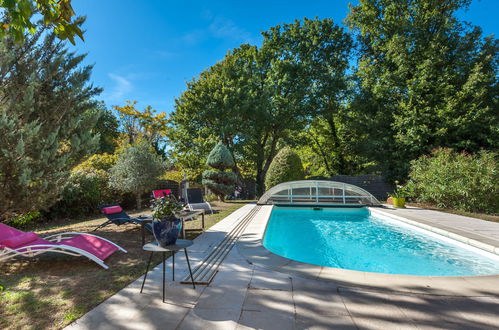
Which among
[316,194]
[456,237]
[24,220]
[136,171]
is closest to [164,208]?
[456,237]

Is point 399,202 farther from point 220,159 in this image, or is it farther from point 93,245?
point 93,245

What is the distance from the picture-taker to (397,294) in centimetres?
261

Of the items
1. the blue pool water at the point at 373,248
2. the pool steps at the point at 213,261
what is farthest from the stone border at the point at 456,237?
the pool steps at the point at 213,261

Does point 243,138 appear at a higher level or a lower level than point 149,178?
higher

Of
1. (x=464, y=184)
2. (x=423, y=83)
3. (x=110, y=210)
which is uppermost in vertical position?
(x=423, y=83)

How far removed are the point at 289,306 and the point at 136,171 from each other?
29.9 ft

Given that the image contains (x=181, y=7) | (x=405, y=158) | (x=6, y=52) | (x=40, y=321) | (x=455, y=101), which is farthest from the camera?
(x=405, y=158)

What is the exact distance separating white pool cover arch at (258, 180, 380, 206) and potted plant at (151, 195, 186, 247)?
9139 mm

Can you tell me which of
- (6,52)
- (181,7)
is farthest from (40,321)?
(181,7)

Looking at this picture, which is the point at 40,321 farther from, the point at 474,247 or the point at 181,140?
the point at 181,140

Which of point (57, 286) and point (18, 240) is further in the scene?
point (18, 240)

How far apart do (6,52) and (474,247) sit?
9.57 m

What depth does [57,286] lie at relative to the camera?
9.44 feet

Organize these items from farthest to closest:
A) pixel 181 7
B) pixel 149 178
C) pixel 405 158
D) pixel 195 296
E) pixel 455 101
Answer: pixel 405 158 → pixel 455 101 → pixel 149 178 → pixel 181 7 → pixel 195 296
